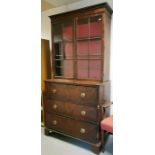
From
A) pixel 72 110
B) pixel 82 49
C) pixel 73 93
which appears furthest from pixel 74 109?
pixel 82 49

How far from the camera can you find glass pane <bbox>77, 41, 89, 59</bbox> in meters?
Result: 2.48

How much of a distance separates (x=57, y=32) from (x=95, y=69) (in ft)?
3.53

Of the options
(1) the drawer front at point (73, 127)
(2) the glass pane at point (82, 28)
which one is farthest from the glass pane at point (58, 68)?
(1) the drawer front at point (73, 127)

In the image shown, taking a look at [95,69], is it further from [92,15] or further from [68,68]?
[92,15]

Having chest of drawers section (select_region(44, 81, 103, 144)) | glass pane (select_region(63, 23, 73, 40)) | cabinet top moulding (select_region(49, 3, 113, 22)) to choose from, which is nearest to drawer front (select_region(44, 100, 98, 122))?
chest of drawers section (select_region(44, 81, 103, 144))

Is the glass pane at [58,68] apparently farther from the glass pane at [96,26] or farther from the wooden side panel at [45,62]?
the glass pane at [96,26]

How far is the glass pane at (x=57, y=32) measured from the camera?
275 centimetres

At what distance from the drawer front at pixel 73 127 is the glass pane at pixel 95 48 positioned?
1110mm

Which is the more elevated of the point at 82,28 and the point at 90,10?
the point at 90,10

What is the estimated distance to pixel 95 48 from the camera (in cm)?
240

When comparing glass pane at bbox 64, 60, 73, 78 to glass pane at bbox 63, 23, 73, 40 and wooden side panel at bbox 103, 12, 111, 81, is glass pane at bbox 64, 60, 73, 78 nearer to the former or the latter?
glass pane at bbox 63, 23, 73, 40
